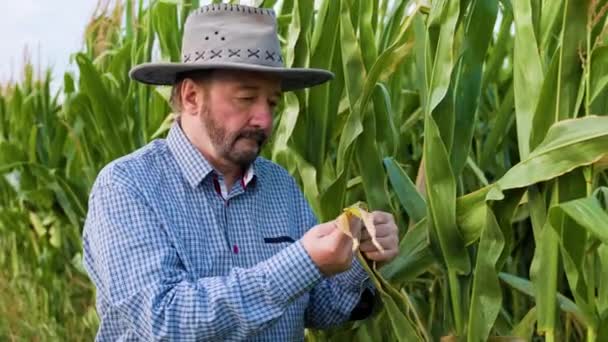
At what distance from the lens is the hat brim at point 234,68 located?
1.68 metres

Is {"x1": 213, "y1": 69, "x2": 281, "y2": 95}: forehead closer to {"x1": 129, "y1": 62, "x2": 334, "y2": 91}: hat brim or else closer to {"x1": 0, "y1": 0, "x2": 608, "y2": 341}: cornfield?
{"x1": 129, "y1": 62, "x2": 334, "y2": 91}: hat brim

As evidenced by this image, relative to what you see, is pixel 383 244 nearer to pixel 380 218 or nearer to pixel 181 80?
pixel 380 218

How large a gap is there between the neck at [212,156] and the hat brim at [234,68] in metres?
0.10

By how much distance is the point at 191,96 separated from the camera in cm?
176

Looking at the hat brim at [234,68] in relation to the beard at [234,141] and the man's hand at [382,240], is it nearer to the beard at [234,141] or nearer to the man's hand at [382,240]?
the beard at [234,141]

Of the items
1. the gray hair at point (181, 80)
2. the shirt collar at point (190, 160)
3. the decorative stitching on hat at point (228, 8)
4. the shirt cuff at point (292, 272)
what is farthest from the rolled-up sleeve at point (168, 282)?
the decorative stitching on hat at point (228, 8)

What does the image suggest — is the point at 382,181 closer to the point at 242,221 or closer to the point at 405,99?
the point at 242,221

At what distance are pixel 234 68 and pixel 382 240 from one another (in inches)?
14.1

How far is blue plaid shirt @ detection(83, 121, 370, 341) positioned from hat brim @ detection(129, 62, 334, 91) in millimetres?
112

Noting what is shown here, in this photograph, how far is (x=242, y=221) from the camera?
5.91 ft

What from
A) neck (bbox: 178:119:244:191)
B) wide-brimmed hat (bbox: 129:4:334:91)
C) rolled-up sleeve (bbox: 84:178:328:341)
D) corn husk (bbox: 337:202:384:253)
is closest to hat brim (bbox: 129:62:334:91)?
wide-brimmed hat (bbox: 129:4:334:91)

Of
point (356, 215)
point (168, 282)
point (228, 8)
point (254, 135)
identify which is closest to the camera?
point (356, 215)

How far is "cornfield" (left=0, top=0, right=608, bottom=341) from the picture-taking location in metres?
1.56

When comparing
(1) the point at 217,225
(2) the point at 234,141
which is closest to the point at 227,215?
(1) the point at 217,225
